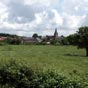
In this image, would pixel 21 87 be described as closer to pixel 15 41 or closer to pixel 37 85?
pixel 37 85

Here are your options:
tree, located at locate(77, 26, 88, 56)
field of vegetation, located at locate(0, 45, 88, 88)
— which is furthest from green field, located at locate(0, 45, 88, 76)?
tree, located at locate(77, 26, 88, 56)

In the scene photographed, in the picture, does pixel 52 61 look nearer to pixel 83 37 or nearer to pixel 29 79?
pixel 29 79

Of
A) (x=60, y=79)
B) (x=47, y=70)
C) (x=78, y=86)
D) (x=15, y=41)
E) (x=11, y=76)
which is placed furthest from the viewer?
(x=15, y=41)

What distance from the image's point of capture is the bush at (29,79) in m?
13.3

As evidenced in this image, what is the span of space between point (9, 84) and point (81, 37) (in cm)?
5013

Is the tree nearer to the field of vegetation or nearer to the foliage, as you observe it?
the foliage

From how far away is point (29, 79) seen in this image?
15422 millimetres

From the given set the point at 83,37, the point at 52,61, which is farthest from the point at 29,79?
the point at 83,37

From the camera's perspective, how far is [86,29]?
65.9m

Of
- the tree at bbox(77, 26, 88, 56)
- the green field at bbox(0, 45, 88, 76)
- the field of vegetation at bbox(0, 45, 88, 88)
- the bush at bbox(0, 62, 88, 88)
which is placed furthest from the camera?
the tree at bbox(77, 26, 88, 56)

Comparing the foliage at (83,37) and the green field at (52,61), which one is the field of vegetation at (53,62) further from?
the foliage at (83,37)

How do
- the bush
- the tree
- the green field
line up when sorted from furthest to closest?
the tree
the green field
the bush

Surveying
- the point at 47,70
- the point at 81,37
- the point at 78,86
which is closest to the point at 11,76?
the point at 47,70

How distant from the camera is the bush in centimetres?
1331
